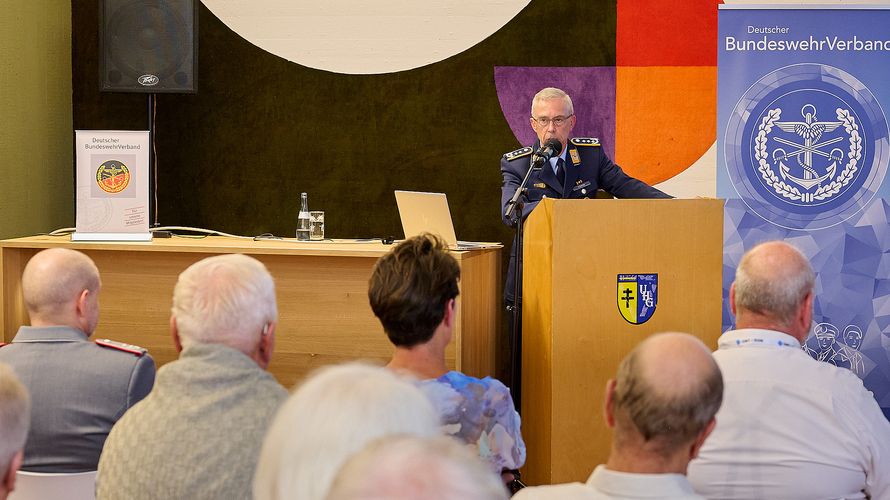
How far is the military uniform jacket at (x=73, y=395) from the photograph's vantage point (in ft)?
8.60

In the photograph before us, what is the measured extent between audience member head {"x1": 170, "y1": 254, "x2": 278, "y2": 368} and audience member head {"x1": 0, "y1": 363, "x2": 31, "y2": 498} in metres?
0.54

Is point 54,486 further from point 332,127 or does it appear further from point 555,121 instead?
point 332,127

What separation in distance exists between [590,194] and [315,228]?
1.37 meters

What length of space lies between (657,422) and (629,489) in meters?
0.13

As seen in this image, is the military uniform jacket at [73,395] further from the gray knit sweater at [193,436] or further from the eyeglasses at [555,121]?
the eyeglasses at [555,121]

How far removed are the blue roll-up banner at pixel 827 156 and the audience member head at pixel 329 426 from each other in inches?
184

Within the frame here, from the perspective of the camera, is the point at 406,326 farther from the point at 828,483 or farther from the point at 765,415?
the point at 828,483

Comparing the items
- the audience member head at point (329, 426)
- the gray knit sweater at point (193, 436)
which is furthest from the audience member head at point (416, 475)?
the gray knit sweater at point (193, 436)

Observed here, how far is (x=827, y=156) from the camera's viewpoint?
5555mm

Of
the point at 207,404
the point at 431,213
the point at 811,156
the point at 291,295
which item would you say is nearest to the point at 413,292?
the point at 207,404

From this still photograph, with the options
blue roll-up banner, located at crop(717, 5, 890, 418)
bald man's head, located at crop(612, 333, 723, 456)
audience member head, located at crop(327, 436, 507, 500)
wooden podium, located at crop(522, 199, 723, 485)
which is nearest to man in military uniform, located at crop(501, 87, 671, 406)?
wooden podium, located at crop(522, 199, 723, 485)

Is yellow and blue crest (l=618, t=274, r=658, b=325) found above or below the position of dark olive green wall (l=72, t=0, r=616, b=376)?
below

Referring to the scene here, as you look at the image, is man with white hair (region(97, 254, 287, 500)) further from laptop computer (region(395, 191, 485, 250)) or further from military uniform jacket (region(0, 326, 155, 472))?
laptop computer (region(395, 191, 485, 250))

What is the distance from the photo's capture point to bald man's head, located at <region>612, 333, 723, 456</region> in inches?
68.6
